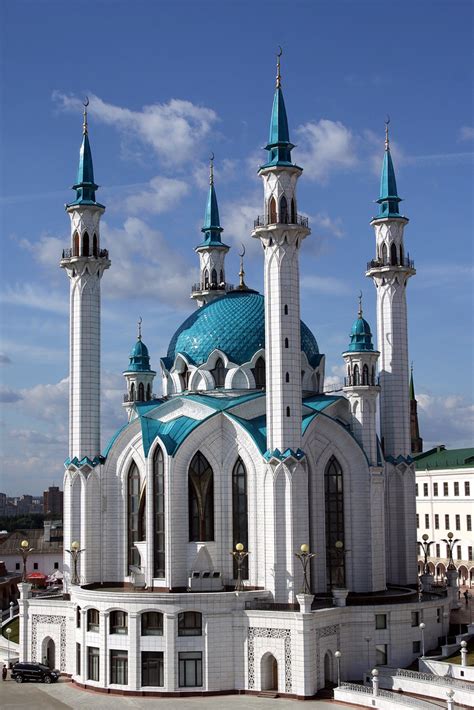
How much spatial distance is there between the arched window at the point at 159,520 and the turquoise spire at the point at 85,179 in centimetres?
1543

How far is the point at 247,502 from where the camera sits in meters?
49.7

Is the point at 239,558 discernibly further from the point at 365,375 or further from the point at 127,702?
the point at 365,375

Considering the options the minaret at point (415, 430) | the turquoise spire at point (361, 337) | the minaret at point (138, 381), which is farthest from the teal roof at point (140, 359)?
the minaret at point (415, 430)

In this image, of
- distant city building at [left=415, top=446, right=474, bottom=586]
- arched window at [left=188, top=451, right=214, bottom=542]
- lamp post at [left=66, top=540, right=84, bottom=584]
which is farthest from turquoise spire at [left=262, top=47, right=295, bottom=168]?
distant city building at [left=415, top=446, right=474, bottom=586]

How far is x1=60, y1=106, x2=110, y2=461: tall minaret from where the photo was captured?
178 feet

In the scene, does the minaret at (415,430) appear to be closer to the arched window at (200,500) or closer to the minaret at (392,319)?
the minaret at (392,319)

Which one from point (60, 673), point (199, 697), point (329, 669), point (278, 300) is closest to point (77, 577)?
point (60, 673)

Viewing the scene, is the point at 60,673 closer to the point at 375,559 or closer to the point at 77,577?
the point at 77,577

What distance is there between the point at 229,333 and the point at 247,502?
429 inches

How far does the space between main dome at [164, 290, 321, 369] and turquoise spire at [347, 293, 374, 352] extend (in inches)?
146

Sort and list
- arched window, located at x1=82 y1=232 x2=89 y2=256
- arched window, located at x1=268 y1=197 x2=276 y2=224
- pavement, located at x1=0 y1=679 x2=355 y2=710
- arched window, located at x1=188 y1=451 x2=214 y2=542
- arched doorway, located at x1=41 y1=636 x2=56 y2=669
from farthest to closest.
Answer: arched window, located at x1=82 y1=232 x2=89 y2=256 < arched doorway, located at x1=41 y1=636 x2=56 y2=669 < arched window, located at x1=268 y1=197 x2=276 y2=224 < arched window, located at x1=188 y1=451 x2=214 y2=542 < pavement, located at x1=0 y1=679 x2=355 y2=710

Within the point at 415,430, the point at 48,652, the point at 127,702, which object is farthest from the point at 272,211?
the point at 415,430

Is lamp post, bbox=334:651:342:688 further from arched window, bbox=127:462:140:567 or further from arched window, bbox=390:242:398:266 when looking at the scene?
arched window, bbox=390:242:398:266

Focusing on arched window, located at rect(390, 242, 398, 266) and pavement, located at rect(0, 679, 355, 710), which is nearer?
pavement, located at rect(0, 679, 355, 710)
